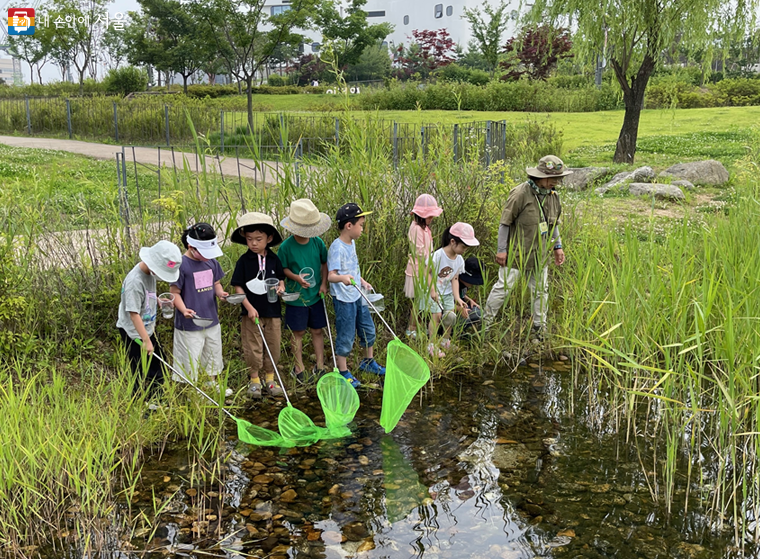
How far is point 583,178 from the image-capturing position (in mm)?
11633

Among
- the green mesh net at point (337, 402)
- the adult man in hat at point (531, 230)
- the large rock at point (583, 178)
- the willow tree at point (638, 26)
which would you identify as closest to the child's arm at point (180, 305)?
the green mesh net at point (337, 402)

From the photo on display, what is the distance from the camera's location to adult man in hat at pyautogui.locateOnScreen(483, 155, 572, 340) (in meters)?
5.04

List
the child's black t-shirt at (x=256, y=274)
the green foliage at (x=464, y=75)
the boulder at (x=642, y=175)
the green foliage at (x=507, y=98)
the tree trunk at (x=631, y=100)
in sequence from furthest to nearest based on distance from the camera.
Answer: the green foliage at (x=464, y=75)
the green foliage at (x=507, y=98)
the tree trunk at (x=631, y=100)
the boulder at (x=642, y=175)
the child's black t-shirt at (x=256, y=274)

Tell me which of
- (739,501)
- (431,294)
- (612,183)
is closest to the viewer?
(739,501)

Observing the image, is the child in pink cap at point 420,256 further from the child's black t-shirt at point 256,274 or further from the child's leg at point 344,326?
the child's black t-shirt at point 256,274

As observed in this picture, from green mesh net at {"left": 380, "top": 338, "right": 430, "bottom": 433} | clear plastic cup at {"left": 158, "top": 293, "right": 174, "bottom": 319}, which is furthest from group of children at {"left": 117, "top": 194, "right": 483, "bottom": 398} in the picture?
green mesh net at {"left": 380, "top": 338, "right": 430, "bottom": 433}

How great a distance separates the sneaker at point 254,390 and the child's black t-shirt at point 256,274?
0.45m

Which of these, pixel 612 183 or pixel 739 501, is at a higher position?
pixel 612 183

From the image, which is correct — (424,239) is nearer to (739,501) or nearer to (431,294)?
(431,294)

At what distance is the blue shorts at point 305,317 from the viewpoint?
454 cm

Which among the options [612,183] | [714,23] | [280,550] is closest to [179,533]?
[280,550]

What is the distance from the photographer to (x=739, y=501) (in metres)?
3.33

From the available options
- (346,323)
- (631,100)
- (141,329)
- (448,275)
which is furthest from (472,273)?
(631,100)

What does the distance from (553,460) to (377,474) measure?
985 mm
